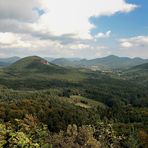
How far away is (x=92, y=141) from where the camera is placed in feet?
220

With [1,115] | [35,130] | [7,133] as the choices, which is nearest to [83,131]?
[7,133]

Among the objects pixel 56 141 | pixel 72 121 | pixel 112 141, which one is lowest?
pixel 72 121

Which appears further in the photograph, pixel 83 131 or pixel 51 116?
pixel 51 116

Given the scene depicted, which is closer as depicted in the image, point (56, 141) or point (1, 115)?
point (56, 141)

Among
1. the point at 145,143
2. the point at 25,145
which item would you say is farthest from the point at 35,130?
the point at 145,143

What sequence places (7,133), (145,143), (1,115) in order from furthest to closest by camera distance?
1. (1,115)
2. (145,143)
3. (7,133)

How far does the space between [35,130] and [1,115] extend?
302ft

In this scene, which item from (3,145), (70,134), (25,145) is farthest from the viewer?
(70,134)

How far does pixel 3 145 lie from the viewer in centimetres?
6369

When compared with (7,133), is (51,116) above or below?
below

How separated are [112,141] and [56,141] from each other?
27.3 meters

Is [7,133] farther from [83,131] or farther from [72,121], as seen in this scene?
[72,121]

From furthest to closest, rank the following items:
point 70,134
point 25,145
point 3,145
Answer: point 70,134 → point 3,145 → point 25,145

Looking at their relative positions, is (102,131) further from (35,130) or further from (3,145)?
(3,145)
